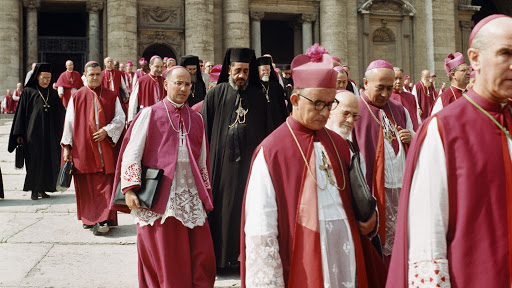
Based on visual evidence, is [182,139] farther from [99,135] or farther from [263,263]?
[99,135]

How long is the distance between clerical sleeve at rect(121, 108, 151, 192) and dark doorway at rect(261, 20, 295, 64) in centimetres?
2413

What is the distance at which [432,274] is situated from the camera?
2.19m

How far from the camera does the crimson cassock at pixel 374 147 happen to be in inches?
180

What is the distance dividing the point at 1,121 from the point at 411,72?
698 inches

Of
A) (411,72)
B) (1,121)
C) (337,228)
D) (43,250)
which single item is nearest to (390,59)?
(411,72)

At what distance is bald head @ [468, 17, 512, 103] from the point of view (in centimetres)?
220

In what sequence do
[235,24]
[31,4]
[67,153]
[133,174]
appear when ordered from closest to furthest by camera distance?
[133,174]
[67,153]
[31,4]
[235,24]

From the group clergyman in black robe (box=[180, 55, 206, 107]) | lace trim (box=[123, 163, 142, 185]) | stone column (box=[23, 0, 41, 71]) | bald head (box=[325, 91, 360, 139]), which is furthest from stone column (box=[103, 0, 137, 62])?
bald head (box=[325, 91, 360, 139])

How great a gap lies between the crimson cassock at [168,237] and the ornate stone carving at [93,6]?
59.5 feet

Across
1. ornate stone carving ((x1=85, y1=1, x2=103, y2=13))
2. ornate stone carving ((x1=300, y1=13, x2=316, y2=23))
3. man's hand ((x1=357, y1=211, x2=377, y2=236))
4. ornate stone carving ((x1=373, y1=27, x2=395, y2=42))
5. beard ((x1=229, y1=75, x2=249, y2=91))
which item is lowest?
man's hand ((x1=357, y1=211, x2=377, y2=236))

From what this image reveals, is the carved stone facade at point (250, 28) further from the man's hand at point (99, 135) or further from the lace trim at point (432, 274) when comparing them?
the lace trim at point (432, 274)

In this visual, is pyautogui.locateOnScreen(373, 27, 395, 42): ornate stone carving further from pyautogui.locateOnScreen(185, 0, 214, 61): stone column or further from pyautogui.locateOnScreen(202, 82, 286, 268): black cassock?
pyautogui.locateOnScreen(202, 82, 286, 268): black cassock

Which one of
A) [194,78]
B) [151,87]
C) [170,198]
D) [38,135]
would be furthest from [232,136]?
[151,87]

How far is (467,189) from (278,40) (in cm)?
2710
